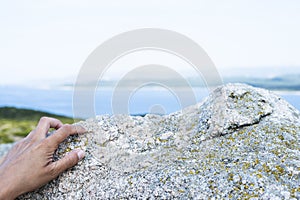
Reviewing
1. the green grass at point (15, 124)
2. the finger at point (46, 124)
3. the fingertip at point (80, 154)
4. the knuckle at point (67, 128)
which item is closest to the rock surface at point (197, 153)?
the fingertip at point (80, 154)

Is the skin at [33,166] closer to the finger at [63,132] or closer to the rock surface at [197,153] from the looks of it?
the finger at [63,132]

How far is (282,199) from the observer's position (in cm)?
335

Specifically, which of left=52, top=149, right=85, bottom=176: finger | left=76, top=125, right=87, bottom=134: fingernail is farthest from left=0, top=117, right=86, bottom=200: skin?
left=76, top=125, right=87, bottom=134: fingernail

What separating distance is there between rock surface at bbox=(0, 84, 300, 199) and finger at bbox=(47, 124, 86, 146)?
12cm

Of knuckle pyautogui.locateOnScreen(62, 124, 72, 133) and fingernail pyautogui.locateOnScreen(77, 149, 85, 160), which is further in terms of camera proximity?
knuckle pyautogui.locateOnScreen(62, 124, 72, 133)

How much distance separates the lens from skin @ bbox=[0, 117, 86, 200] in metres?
4.07

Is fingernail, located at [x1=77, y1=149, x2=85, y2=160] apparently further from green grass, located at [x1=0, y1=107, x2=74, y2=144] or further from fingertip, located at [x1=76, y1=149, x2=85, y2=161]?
green grass, located at [x1=0, y1=107, x2=74, y2=144]

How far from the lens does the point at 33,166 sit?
13.2 ft

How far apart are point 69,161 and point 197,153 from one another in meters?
1.68

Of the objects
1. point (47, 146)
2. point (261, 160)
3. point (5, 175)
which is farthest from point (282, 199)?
point (5, 175)

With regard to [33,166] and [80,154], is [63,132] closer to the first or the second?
[80,154]

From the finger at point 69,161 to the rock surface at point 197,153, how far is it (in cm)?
10

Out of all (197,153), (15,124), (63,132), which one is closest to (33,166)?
(63,132)

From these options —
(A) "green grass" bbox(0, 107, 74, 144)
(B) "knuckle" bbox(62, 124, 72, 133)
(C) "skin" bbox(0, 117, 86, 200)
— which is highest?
(B) "knuckle" bbox(62, 124, 72, 133)
